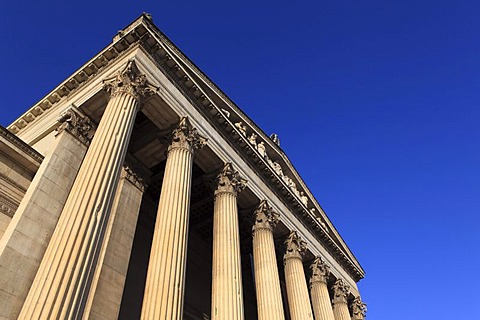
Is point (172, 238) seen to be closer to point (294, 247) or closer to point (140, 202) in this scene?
point (140, 202)

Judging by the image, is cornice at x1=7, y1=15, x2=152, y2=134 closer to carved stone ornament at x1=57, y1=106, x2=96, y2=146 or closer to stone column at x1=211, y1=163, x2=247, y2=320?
carved stone ornament at x1=57, y1=106, x2=96, y2=146

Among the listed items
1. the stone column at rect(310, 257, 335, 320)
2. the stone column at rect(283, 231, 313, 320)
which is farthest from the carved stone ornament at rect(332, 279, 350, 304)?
the stone column at rect(283, 231, 313, 320)

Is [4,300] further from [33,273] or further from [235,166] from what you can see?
[235,166]

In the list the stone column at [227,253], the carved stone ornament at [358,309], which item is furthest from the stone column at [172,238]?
the carved stone ornament at [358,309]

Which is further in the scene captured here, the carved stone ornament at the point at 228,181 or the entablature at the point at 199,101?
the carved stone ornament at the point at 228,181

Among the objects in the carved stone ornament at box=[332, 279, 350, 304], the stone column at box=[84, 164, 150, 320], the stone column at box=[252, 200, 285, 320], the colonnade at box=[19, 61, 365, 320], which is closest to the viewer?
the colonnade at box=[19, 61, 365, 320]

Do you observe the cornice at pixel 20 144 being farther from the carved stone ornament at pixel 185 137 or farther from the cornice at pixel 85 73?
the carved stone ornament at pixel 185 137

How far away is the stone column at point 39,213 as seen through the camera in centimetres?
1215

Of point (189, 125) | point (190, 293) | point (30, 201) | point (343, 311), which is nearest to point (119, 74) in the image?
point (189, 125)

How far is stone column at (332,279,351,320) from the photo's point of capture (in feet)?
99.4

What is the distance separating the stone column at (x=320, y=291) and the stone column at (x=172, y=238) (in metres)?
15.0

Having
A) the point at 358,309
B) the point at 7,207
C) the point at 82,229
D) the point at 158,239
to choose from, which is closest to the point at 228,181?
the point at 158,239

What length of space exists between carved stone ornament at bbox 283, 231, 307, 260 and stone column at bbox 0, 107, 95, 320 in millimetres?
14572

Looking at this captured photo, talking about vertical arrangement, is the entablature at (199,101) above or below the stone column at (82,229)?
above
